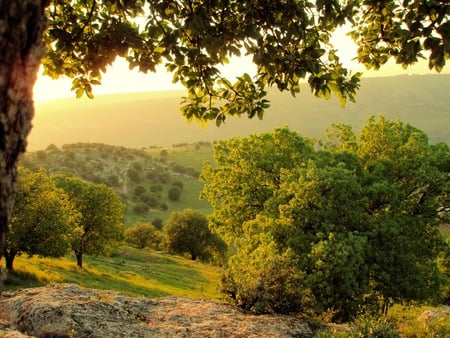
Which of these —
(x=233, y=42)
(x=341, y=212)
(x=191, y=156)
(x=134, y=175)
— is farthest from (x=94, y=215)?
(x=191, y=156)

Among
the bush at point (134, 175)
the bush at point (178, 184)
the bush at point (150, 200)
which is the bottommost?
the bush at point (150, 200)

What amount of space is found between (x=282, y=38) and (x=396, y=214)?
2052cm

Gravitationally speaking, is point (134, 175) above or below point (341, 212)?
below

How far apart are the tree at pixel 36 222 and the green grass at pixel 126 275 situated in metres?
1.74

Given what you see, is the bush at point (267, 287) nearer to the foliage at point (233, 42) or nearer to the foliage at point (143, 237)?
the foliage at point (233, 42)

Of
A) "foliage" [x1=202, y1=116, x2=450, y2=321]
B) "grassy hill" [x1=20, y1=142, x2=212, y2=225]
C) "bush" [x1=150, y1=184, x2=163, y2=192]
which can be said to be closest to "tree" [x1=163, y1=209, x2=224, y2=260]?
"grassy hill" [x1=20, y1=142, x2=212, y2=225]

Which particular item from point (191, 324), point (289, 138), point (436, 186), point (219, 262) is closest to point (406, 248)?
point (436, 186)

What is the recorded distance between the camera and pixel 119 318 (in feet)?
41.9

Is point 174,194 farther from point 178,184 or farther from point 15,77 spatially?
point 15,77

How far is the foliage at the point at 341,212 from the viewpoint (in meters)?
19.7

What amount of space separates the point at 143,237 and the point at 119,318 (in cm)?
7279

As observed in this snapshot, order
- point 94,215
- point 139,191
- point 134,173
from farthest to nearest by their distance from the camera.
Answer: point 134,173 → point 139,191 → point 94,215

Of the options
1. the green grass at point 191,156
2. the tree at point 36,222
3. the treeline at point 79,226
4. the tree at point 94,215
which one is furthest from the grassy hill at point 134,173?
the tree at point 36,222

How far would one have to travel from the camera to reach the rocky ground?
→ 38.0 ft
